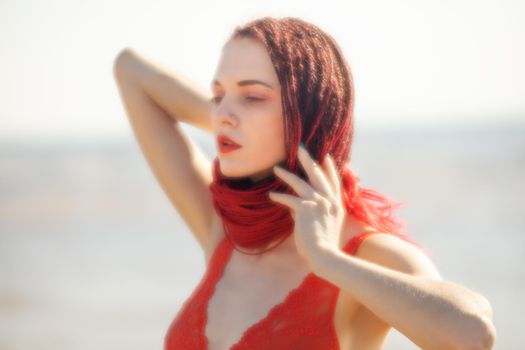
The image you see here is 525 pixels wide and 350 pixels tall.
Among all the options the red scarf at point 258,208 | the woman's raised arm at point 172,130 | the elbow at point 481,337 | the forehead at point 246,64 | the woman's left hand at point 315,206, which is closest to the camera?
the elbow at point 481,337

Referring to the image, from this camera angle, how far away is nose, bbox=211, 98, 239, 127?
9.18 ft

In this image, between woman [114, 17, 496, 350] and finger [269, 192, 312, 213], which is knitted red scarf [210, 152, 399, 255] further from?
finger [269, 192, 312, 213]

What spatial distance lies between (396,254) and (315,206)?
266mm

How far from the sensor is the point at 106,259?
1039cm

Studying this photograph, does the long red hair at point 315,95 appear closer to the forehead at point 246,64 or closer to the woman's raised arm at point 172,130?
the forehead at point 246,64

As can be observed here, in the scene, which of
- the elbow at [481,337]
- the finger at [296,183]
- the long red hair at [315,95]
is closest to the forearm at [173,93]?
the long red hair at [315,95]

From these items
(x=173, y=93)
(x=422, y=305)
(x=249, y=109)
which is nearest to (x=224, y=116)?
(x=249, y=109)

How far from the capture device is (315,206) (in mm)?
2635

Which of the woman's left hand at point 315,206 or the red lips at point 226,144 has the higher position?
the red lips at point 226,144

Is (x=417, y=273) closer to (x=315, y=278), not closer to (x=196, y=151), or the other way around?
(x=315, y=278)

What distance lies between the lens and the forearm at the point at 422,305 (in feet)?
7.59

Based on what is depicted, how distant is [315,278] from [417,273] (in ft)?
1.20

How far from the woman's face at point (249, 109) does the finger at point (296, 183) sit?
0.09m

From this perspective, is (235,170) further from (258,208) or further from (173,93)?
(173,93)
